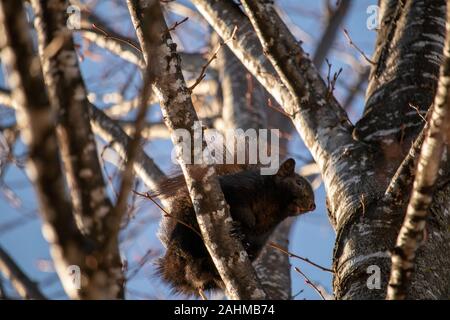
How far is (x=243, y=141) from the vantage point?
14.4ft

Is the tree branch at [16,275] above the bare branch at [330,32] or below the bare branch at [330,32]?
below

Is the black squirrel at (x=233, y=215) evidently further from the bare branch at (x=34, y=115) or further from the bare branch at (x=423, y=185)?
the bare branch at (x=34, y=115)

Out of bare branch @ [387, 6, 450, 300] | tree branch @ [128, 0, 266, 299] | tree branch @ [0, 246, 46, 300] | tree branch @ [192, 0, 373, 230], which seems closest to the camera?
bare branch @ [387, 6, 450, 300]

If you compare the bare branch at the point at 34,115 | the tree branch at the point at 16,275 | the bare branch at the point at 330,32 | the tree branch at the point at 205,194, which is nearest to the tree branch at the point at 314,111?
the tree branch at the point at 205,194

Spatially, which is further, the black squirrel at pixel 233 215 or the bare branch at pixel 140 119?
the black squirrel at pixel 233 215

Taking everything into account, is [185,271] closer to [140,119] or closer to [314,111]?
[314,111]

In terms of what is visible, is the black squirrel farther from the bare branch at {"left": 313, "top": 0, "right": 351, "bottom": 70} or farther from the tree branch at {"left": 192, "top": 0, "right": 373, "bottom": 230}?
the bare branch at {"left": 313, "top": 0, "right": 351, "bottom": 70}

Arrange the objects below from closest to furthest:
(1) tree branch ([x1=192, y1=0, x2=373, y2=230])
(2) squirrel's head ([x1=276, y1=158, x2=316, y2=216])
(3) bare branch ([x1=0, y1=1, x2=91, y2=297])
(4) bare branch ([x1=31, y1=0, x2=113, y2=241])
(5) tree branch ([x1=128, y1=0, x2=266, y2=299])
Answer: (3) bare branch ([x1=0, y1=1, x2=91, y2=297])
(4) bare branch ([x1=31, y1=0, x2=113, y2=241])
(5) tree branch ([x1=128, y1=0, x2=266, y2=299])
(1) tree branch ([x1=192, y1=0, x2=373, y2=230])
(2) squirrel's head ([x1=276, y1=158, x2=316, y2=216])

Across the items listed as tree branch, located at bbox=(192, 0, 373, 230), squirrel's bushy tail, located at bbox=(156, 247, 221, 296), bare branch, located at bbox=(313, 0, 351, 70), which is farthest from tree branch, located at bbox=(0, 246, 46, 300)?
bare branch, located at bbox=(313, 0, 351, 70)

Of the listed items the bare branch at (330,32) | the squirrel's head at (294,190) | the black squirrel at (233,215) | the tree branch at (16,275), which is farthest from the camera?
the bare branch at (330,32)

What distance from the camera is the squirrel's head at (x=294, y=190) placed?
165 inches

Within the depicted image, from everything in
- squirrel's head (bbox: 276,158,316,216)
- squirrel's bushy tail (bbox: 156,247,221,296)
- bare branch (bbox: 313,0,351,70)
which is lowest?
squirrel's bushy tail (bbox: 156,247,221,296)

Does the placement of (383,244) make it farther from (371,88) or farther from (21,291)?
(21,291)

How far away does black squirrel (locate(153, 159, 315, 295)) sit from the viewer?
3406 millimetres
